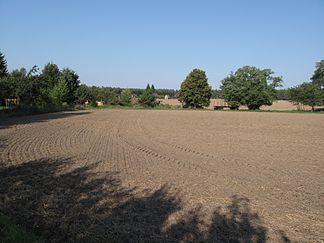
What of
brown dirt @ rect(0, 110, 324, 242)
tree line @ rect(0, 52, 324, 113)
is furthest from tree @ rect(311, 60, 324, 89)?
brown dirt @ rect(0, 110, 324, 242)

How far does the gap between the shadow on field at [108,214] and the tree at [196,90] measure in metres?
77.1

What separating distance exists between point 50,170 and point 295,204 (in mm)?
6962

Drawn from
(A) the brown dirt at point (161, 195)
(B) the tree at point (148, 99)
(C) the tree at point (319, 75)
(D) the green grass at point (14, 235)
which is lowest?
(A) the brown dirt at point (161, 195)

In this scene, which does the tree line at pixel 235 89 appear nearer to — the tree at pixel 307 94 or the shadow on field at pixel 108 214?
the tree at pixel 307 94

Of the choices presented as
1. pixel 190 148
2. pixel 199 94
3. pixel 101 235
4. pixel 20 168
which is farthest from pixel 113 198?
Result: pixel 199 94

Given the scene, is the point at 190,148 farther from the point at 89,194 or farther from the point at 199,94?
the point at 199,94

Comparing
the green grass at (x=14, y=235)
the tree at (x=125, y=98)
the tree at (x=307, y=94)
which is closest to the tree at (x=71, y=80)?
the tree at (x=125, y=98)

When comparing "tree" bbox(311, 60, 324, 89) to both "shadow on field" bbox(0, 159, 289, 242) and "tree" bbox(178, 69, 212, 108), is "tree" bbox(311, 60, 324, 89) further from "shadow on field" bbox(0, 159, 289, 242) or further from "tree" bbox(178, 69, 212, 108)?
"shadow on field" bbox(0, 159, 289, 242)

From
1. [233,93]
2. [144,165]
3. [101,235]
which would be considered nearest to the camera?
[101,235]

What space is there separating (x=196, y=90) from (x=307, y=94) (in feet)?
89.9

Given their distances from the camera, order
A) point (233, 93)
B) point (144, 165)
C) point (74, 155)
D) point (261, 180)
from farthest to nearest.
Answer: point (233, 93) < point (74, 155) < point (144, 165) < point (261, 180)

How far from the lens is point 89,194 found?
24.1ft

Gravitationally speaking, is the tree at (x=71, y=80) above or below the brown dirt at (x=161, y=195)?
above

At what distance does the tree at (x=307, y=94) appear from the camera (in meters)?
74.4
